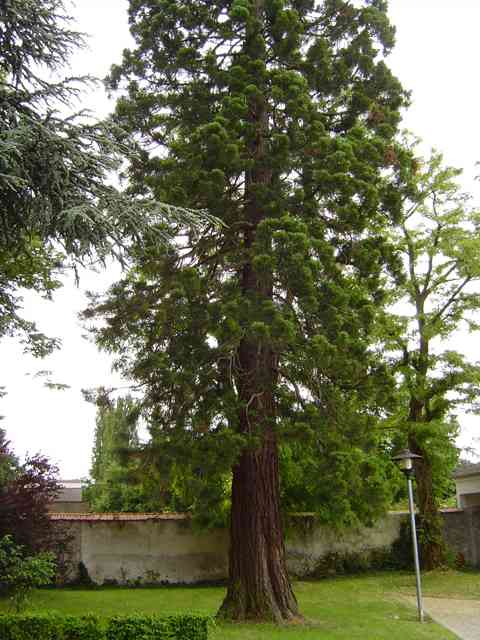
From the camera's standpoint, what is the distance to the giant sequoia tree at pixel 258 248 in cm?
1095

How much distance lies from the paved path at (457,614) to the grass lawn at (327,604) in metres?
0.36

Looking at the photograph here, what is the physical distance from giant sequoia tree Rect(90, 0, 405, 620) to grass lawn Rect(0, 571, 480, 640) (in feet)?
3.24

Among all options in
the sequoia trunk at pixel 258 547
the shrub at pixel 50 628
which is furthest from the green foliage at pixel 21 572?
the sequoia trunk at pixel 258 547

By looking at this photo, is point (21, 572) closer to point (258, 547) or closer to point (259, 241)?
point (258, 547)

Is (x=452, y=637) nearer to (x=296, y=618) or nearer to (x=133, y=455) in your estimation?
(x=296, y=618)

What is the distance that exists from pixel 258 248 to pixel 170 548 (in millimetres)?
11365

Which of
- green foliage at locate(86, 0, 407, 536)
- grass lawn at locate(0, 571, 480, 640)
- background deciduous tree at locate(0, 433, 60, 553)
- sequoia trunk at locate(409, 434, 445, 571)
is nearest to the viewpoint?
grass lawn at locate(0, 571, 480, 640)

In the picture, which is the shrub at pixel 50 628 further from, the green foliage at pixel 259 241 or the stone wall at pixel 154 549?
the stone wall at pixel 154 549

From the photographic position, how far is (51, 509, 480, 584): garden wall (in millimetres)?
18328

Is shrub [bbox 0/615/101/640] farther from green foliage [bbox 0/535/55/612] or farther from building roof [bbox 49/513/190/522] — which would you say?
building roof [bbox 49/513/190/522]

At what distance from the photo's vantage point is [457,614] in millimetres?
13016

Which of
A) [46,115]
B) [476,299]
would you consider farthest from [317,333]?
[476,299]

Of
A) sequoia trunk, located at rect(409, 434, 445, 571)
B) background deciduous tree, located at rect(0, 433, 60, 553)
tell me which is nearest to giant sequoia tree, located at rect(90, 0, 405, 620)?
background deciduous tree, located at rect(0, 433, 60, 553)

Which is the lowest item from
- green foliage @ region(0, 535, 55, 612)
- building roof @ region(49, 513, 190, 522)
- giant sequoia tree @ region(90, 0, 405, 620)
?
green foliage @ region(0, 535, 55, 612)
